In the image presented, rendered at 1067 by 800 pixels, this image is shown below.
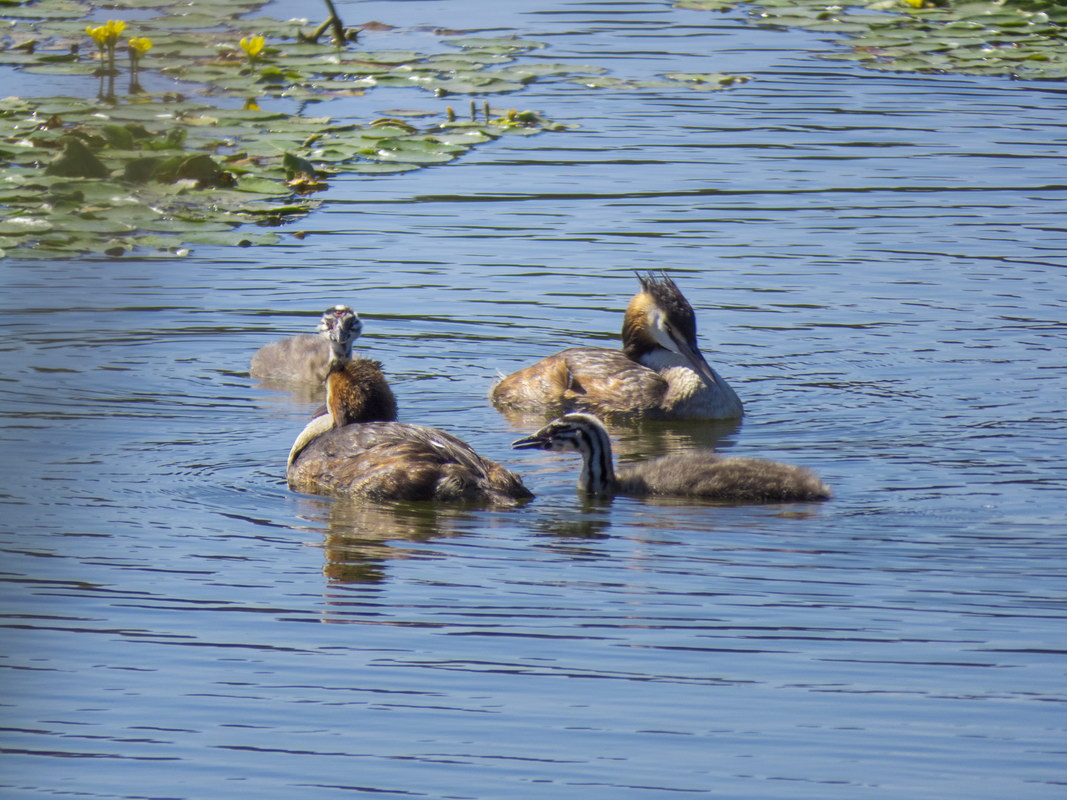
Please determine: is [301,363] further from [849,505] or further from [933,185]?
[933,185]

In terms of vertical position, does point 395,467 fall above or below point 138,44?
below

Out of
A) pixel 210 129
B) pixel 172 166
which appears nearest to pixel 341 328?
pixel 172 166

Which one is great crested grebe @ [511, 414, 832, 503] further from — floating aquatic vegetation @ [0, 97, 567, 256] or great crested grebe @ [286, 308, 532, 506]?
floating aquatic vegetation @ [0, 97, 567, 256]

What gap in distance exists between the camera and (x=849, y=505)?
8.19 meters

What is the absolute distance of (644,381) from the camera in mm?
10844

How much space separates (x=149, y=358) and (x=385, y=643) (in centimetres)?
578

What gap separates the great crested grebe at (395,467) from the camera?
27.0 ft

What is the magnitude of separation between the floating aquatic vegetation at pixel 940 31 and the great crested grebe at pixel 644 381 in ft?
35.7

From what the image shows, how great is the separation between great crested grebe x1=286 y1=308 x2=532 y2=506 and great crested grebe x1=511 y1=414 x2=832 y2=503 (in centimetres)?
40

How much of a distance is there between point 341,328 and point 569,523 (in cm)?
261

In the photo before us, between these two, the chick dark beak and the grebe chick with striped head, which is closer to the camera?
the chick dark beak

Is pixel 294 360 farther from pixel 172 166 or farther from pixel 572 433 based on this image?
pixel 172 166

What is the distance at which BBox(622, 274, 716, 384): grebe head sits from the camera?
1084 centimetres

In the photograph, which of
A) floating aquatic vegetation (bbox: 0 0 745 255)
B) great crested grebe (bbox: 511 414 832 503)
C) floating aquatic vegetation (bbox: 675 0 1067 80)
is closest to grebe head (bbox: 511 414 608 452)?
great crested grebe (bbox: 511 414 832 503)
